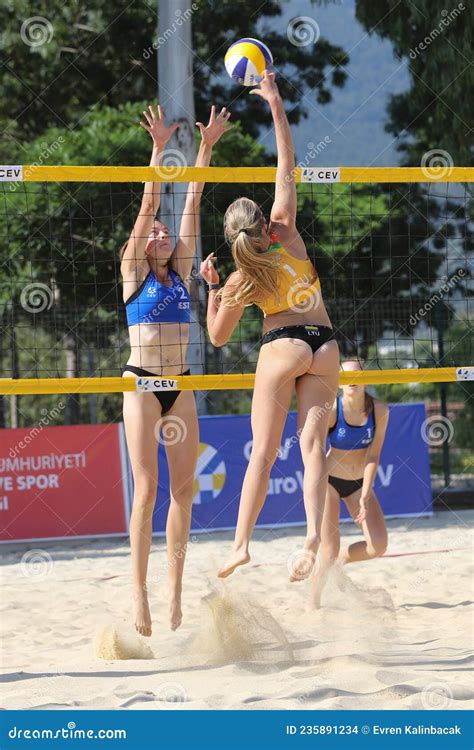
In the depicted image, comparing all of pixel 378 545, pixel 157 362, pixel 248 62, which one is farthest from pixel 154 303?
pixel 378 545

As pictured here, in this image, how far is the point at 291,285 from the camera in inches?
156

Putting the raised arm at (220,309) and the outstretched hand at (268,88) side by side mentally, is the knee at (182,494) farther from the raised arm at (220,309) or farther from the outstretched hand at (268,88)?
the outstretched hand at (268,88)

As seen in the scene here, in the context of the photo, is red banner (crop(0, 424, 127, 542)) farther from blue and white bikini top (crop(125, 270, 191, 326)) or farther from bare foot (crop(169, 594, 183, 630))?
blue and white bikini top (crop(125, 270, 191, 326))

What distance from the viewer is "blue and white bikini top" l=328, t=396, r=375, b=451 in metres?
5.79

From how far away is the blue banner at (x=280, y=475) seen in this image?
28.4ft

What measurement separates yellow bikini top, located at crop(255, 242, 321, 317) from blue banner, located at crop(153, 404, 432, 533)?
186 inches

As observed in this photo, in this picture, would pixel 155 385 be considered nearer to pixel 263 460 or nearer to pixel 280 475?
pixel 263 460

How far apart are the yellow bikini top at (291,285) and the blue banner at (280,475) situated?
4730 millimetres

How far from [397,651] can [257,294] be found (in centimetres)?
194

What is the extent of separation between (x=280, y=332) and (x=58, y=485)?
16.5 ft

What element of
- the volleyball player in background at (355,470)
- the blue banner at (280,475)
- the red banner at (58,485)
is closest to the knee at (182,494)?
the volleyball player in background at (355,470)

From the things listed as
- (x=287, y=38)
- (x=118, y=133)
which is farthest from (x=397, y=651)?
(x=287, y=38)
